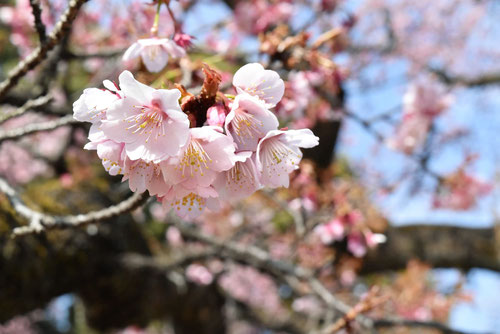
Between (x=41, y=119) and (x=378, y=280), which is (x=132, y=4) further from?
(x=378, y=280)

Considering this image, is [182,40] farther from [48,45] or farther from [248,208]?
[248,208]

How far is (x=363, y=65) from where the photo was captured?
5.32m

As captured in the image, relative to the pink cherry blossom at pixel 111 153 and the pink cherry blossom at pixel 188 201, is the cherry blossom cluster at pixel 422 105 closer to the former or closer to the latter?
the pink cherry blossom at pixel 188 201

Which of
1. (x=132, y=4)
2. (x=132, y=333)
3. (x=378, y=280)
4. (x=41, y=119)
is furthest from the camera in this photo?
(x=378, y=280)

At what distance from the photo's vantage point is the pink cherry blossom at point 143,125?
65 cm

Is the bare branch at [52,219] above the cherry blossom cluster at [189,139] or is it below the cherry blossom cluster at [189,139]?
below

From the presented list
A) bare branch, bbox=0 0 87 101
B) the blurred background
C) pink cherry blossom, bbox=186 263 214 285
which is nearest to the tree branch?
the blurred background

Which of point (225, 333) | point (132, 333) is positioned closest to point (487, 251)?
point (225, 333)

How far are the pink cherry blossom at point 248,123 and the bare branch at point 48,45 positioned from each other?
48cm

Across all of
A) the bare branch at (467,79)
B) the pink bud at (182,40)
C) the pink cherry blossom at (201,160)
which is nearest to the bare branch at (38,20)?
the pink bud at (182,40)

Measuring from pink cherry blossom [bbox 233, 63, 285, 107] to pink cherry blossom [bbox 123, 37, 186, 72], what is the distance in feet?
1.05

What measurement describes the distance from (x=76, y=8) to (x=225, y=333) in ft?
11.0

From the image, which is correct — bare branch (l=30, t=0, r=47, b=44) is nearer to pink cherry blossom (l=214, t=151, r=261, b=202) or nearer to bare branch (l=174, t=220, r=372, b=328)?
pink cherry blossom (l=214, t=151, r=261, b=202)

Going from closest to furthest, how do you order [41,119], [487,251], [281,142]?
[281,142], [487,251], [41,119]
